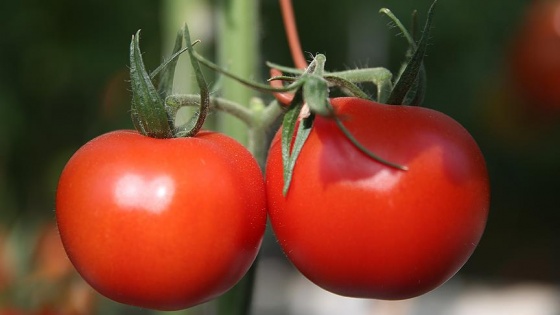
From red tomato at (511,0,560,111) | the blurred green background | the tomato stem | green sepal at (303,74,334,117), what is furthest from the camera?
red tomato at (511,0,560,111)

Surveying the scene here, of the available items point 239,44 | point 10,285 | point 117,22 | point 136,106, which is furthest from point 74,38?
point 136,106

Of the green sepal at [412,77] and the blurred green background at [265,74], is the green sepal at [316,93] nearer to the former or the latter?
the green sepal at [412,77]

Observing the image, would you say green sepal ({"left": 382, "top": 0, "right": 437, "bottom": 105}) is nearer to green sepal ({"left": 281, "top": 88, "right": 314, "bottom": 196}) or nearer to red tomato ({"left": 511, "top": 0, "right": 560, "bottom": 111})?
green sepal ({"left": 281, "top": 88, "right": 314, "bottom": 196})

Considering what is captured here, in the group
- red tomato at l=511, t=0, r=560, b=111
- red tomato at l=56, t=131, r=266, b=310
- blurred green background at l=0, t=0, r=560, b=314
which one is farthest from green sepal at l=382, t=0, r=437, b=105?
red tomato at l=511, t=0, r=560, b=111

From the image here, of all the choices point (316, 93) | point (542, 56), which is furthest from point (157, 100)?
point (542, 56)

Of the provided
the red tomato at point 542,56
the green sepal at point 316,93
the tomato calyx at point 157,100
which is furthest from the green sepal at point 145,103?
the red tomato at point 542,56

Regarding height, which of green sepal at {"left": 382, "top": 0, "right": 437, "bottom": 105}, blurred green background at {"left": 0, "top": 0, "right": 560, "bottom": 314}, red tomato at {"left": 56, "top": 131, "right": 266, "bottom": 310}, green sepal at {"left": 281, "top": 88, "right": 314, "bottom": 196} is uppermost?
green sepal at {"left": 382, "top": 0, "right": 437, "bottom": 105}

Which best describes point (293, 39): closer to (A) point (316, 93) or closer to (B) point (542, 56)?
(A) point (316, 93)
